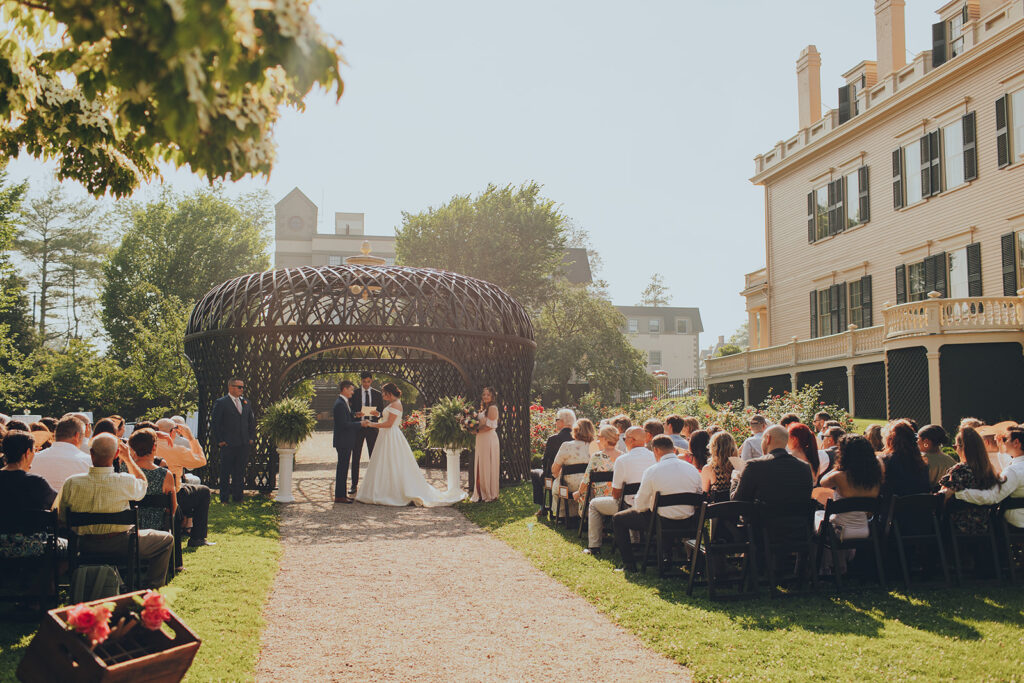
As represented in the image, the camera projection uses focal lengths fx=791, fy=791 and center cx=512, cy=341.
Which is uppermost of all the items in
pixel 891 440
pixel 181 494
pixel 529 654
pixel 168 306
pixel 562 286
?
pixel 562 286

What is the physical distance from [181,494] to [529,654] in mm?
5037

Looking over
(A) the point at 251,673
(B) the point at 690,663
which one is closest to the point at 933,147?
(B) the point at 690,663

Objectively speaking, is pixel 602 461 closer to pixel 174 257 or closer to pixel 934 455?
pixel 934 455

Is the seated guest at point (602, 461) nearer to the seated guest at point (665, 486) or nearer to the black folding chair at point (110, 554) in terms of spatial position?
the seated guest at point (665, 486)

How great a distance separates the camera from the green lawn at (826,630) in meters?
4.99

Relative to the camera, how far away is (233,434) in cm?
1296

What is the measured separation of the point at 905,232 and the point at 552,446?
696 inches

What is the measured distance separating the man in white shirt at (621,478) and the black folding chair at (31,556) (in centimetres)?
519

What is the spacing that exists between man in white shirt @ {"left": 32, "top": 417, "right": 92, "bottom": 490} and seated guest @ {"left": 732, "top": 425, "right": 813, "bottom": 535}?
19.4 feet

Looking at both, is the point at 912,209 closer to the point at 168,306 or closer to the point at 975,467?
the point at 975,467

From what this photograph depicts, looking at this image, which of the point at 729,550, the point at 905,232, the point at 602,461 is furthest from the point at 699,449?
the point at 905,232

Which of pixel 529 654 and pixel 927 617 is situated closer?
pixel 529 654

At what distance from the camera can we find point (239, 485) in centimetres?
1322

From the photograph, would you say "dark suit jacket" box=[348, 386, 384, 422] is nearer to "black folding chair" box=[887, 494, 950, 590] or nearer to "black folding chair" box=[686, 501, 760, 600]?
"black folding chair" box=[686, 501, 760, 600]
